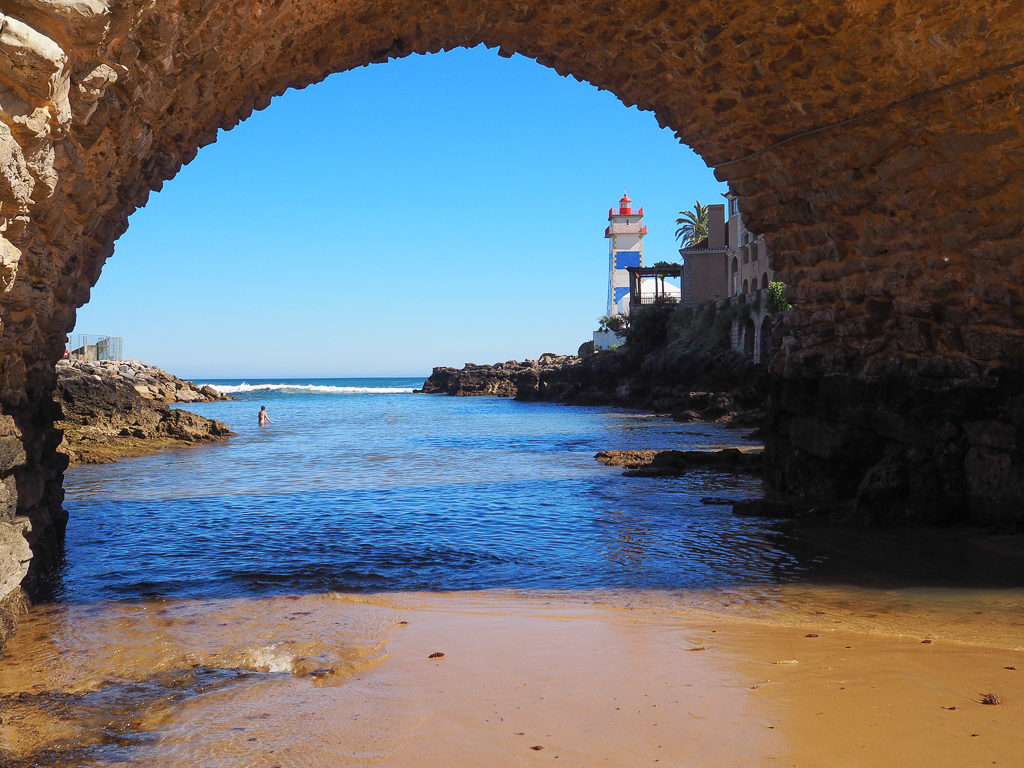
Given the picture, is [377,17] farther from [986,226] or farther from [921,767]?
[921,767]

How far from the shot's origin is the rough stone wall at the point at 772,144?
4.22 metres

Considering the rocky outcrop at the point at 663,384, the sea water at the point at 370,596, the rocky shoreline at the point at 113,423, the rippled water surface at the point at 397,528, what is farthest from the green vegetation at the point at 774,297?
the sea water at the point at 370,596

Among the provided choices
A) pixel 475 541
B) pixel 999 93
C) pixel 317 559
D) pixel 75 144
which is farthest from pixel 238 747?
pixel 999 93

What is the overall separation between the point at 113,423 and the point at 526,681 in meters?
16.8

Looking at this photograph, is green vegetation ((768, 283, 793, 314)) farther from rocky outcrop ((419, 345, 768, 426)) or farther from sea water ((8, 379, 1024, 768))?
sea water ((8, 379, 1024, 768))

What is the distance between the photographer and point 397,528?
26.7ft

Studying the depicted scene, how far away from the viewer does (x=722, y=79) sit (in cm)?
706

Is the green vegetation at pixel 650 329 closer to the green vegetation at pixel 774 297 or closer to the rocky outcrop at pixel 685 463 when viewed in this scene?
the green vegetation at pixel 774 297

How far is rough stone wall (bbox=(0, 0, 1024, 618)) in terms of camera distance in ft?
13.8

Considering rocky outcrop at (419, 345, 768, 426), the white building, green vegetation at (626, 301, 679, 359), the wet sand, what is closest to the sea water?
the wet sand

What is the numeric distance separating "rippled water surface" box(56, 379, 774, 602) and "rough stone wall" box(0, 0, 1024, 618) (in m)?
1.16

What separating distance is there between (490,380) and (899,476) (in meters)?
56.4

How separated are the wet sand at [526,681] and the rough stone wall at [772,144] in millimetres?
907

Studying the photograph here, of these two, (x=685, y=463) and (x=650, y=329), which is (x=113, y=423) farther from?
(x=650, y=329)
